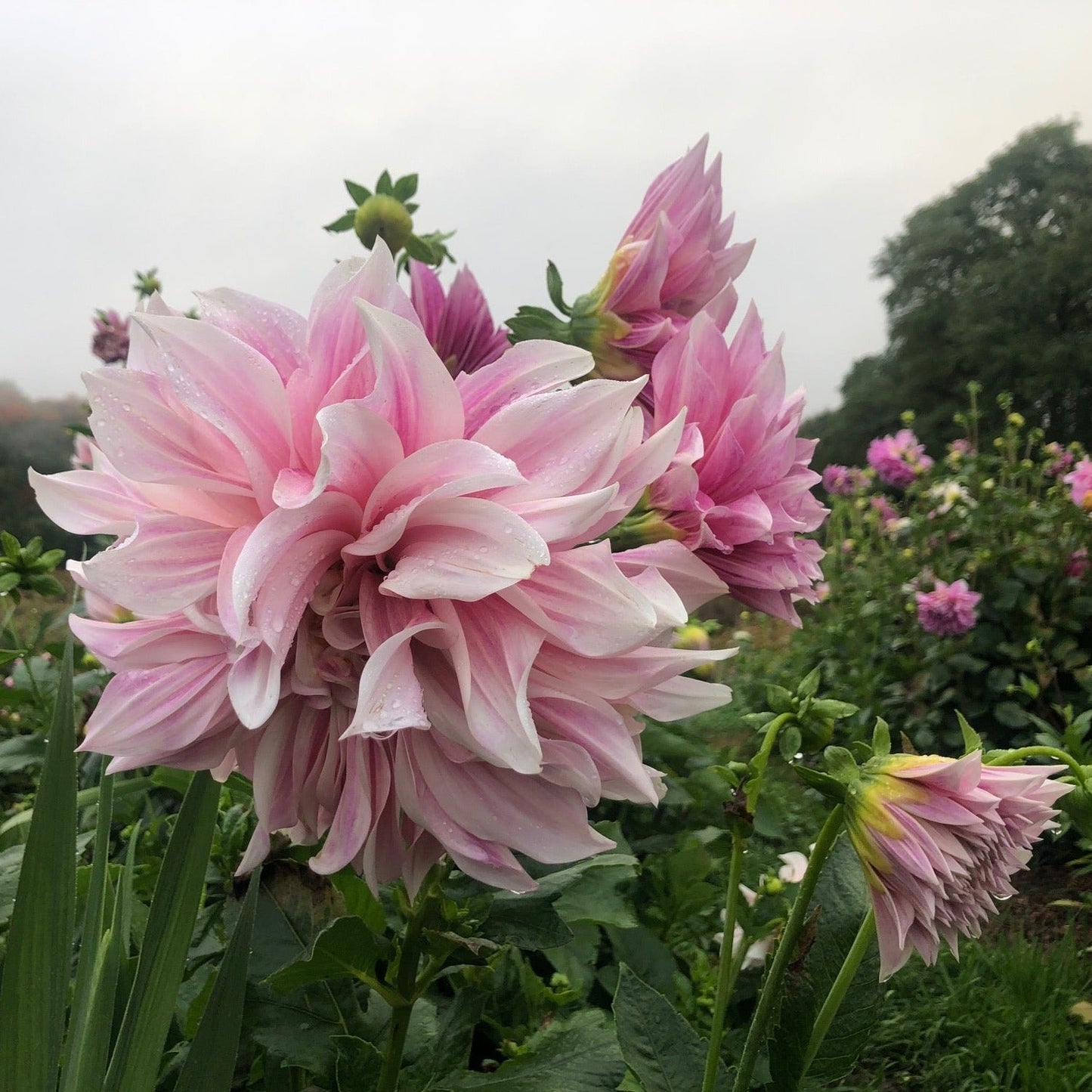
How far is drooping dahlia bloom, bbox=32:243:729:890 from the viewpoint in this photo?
1.01 ft

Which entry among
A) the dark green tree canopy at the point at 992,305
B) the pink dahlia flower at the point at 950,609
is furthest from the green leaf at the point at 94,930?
the dark green tree canopy at the point at 992,305

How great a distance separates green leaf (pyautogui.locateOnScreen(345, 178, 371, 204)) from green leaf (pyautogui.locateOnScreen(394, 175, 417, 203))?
0.02 m

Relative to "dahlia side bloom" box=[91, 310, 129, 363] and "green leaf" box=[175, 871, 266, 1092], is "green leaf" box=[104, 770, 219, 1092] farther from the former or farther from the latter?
"dahlia side bloom" box=[91, 310, 129, 363]

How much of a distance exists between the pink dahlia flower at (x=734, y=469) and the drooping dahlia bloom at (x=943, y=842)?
109 millimetres

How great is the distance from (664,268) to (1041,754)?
13.3 inches

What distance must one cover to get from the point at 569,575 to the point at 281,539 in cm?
11

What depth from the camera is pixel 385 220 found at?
649 millimetres

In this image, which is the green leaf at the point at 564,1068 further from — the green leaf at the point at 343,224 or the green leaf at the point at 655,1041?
the green leaf at the point at 343,224

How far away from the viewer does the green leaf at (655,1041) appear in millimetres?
490

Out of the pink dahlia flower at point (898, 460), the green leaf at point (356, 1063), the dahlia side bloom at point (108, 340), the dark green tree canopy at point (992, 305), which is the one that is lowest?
the green leaf at point (356, 1063)

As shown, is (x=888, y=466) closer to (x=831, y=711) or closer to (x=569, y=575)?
(x=831, y=711)

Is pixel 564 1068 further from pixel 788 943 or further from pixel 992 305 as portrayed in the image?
pixel 992 305

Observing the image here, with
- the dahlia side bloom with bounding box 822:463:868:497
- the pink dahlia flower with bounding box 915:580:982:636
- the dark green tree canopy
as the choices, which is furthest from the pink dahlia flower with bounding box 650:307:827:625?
the dark green tree canopy

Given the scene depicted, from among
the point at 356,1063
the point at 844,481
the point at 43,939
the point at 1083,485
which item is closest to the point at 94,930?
the point at 43,939
